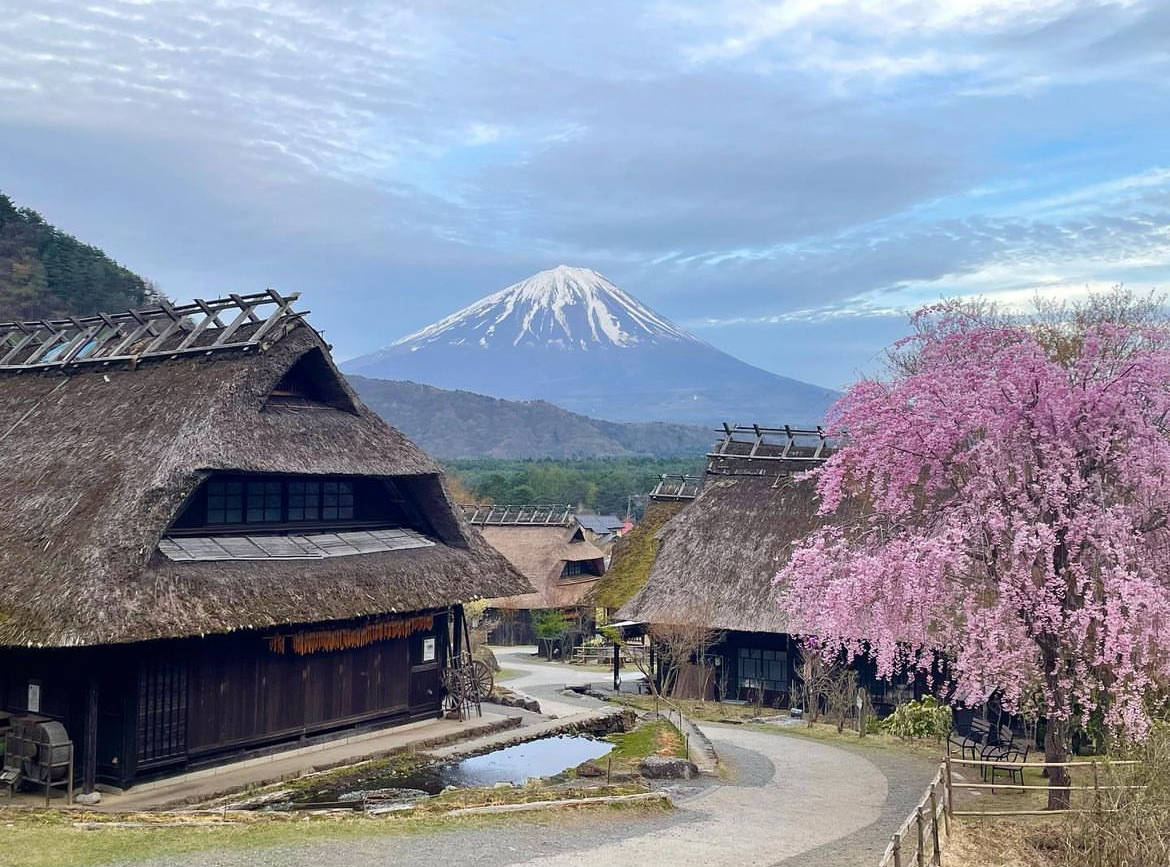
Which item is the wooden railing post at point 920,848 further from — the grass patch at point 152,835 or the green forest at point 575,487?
the green forest at point 575,487

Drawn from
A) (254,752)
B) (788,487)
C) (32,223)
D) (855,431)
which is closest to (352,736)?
(254,752)

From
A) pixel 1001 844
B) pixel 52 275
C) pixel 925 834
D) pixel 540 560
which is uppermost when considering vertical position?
pixel 52 275

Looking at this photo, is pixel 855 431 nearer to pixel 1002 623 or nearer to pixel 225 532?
pixel 1002 623

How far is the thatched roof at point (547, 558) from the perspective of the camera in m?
48.7

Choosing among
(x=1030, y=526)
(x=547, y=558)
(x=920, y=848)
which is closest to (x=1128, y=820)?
(x=920, y=848)

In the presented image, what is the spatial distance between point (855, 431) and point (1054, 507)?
3153 millimetres

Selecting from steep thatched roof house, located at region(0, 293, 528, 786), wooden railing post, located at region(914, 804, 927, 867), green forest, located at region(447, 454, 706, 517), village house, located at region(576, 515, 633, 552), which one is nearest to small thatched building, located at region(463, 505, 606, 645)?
village house, located at region(576, 515, 633, 552)

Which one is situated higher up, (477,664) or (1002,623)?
(1002,623)

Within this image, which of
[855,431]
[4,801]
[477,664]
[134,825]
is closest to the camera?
[134,825]

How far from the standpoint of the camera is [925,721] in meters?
22.9

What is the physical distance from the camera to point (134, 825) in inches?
497

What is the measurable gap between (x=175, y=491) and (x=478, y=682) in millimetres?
8820

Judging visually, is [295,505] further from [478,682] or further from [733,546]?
[733,546]

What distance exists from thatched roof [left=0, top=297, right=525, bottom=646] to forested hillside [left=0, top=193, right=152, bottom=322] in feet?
116
